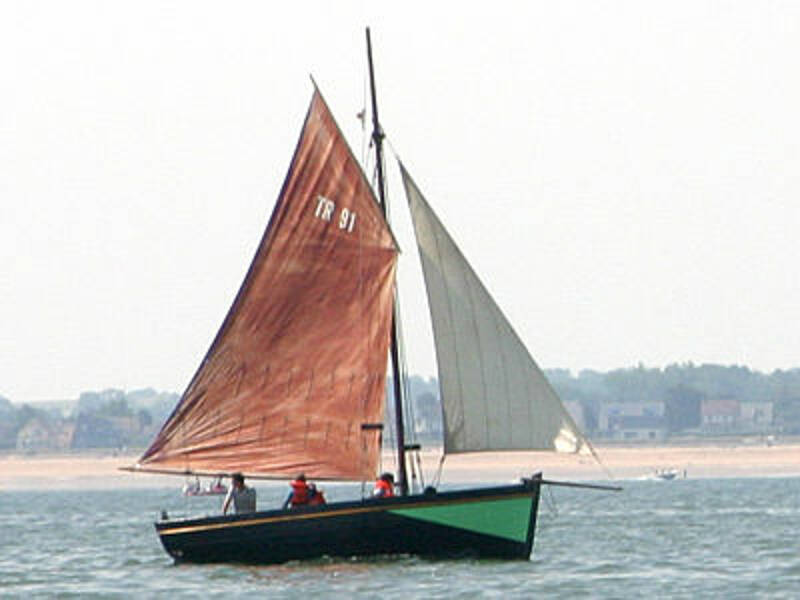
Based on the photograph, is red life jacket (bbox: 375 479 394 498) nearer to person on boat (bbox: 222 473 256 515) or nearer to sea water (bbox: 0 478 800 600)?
sea water (bbox: 0 478 800 600)

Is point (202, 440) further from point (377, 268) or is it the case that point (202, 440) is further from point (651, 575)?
point (651, 575)

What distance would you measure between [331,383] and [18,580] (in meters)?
8.61

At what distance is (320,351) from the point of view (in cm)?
5534

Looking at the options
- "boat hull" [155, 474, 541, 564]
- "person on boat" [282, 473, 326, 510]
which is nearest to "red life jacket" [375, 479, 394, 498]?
"boat hull" [155, 474, 541, 564]

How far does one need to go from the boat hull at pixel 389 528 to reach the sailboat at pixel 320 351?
0.07m

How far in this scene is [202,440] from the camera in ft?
182

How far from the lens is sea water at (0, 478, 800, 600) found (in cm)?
5119

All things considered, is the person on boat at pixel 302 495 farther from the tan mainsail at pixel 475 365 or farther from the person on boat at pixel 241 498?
the tan mainsail at pixel 475 365

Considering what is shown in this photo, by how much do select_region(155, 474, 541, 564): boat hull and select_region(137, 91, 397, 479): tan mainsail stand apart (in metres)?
1.59

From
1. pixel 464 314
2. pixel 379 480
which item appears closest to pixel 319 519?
pixel 379 480

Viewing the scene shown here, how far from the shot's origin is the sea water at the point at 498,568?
51.2 m

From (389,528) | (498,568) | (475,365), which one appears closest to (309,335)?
(475,365)

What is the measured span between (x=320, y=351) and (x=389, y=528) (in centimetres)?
422

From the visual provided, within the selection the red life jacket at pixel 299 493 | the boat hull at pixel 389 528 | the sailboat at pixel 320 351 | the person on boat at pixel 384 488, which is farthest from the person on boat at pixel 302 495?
the person on boat at pixel 384 488
